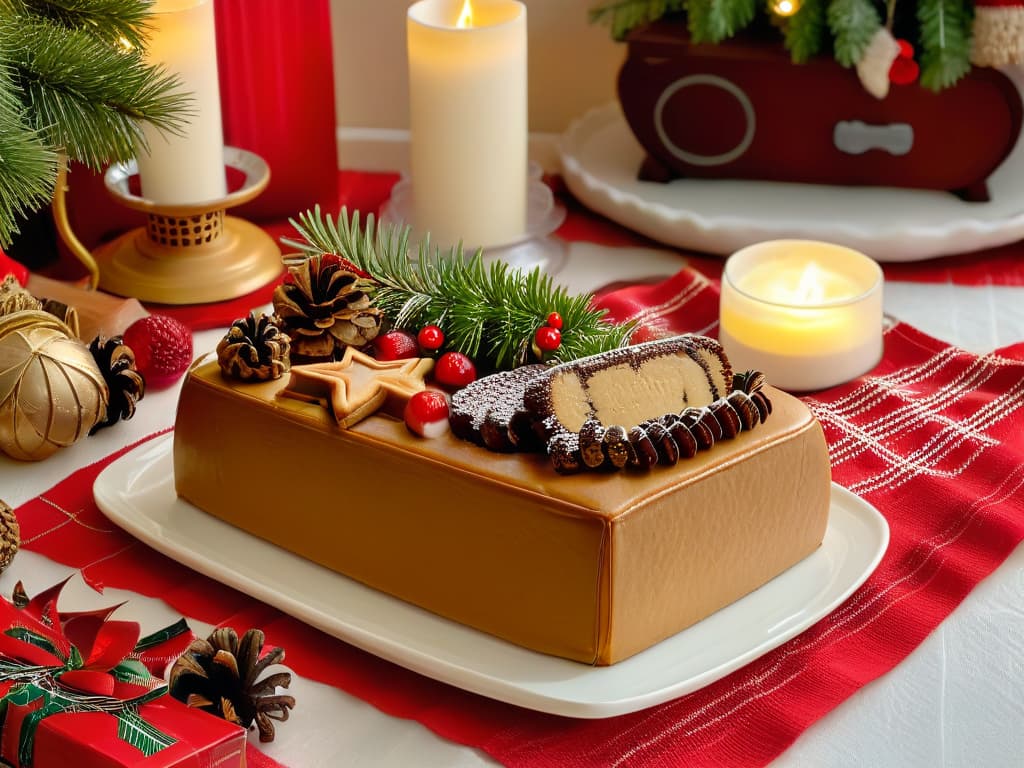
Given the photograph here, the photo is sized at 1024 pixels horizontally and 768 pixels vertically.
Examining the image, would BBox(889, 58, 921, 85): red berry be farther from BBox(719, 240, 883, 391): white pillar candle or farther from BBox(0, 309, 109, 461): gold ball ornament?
BBox(0, 309, 109, 461): gold ball ornament

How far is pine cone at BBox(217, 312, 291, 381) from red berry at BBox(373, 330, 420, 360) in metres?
0.06

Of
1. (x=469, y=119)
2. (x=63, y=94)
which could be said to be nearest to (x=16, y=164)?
(x=63, y=94)

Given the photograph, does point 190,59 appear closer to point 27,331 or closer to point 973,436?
point 27,331

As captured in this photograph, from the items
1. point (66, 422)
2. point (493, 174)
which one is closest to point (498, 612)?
point (66, 422)

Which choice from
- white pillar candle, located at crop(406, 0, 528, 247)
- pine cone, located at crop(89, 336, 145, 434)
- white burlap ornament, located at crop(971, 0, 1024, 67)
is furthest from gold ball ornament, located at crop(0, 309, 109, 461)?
white burlap ornament, located at crop(971, 0, 1024, 67)

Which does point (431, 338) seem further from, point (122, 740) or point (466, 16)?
point (466, 16)

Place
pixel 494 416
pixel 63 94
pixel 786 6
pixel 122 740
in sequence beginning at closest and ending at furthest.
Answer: pixel 122 740 < pixel 494 416 < pixel 63 94 < pixel 786 6

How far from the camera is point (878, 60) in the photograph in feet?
3.46

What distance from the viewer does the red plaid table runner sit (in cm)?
63

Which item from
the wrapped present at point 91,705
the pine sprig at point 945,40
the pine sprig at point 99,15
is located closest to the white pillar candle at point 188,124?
the pine sprig at point 99,15

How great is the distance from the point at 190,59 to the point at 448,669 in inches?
22.1

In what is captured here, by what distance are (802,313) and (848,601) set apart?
253 millimetres

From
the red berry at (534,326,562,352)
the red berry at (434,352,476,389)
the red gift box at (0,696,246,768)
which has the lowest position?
the red gift box at (0,696,246,768)

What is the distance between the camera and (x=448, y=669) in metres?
0.62
